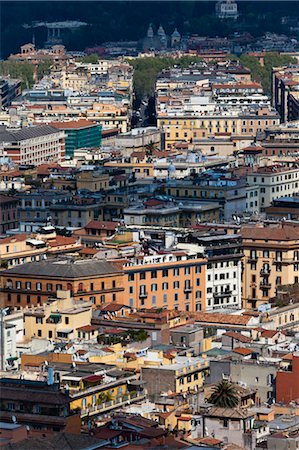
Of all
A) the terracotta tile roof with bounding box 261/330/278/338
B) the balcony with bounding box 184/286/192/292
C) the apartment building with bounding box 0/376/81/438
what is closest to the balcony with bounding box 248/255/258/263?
the balcony with bounding box 184/286/192/292

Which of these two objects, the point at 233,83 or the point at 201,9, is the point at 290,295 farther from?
the point at 201,9

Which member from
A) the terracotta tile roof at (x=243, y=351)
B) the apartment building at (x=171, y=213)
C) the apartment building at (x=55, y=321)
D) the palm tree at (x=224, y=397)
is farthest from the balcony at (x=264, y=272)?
the palm tree at (x=224, y=397)

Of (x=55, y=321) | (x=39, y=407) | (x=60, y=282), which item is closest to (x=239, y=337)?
(x=55, y=321)

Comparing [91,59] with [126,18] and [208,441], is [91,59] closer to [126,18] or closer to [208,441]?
[126,18]

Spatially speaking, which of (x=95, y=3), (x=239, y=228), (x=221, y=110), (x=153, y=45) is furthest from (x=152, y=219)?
(x=95, y=3)

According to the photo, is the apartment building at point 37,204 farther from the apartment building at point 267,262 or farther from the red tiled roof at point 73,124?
the red tiled roof at point 73,124

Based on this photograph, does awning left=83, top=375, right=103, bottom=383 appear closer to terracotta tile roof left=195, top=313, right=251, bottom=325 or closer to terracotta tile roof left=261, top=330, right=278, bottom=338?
terracotta tile roof left=261, top=330, right=278, bottom=338

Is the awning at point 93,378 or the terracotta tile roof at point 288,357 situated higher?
the awning at point 93,378
